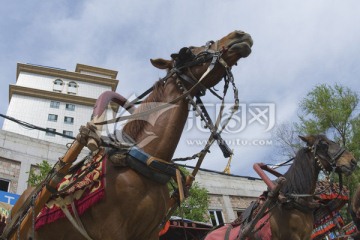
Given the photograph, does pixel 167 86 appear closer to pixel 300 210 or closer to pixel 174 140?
pixel 174 140

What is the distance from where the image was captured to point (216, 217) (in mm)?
19047

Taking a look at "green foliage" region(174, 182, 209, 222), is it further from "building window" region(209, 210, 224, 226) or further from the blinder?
the blinder

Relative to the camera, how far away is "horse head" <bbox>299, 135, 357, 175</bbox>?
312 inches

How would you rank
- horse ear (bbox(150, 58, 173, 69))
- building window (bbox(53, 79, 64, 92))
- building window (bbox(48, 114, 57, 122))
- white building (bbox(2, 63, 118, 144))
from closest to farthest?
horse ear (bbox(150, 58, 173, 69)) → white building (bbox(2, 63, 118, 144)) → building window (bbox(48, 114, 57, 122)) → building window (bbox(53, 79, 64, 92))

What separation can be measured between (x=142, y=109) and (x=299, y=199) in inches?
170

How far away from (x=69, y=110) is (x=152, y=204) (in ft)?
184

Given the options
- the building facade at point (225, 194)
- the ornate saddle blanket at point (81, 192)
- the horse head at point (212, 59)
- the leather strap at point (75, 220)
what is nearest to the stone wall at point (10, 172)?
the building facade at point (225, 194)

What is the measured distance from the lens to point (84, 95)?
193 feet

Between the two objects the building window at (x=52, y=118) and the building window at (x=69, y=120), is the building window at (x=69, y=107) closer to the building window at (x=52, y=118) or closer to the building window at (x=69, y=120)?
the building window at (x=69, y=120)

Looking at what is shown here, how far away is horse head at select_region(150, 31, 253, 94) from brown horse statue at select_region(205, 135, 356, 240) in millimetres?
3815

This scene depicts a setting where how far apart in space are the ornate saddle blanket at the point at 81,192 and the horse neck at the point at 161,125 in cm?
47

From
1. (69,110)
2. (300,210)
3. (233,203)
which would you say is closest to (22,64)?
(69,110)

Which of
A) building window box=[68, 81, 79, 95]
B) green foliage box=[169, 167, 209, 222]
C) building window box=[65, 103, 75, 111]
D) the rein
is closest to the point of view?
Result: the rein

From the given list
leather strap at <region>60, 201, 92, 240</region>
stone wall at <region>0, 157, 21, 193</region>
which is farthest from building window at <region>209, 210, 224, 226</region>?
leather strap at <region>60, 201, 92, 240</region>
